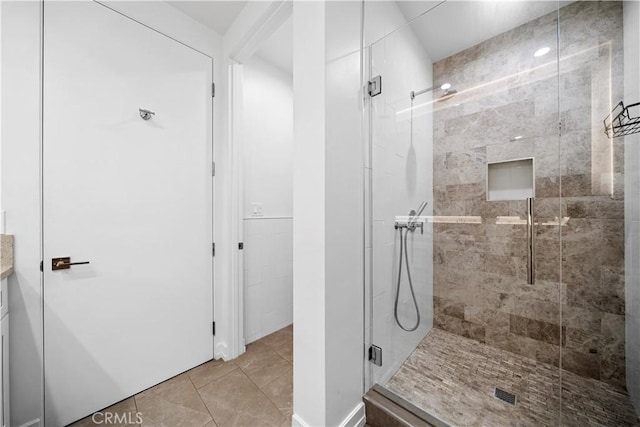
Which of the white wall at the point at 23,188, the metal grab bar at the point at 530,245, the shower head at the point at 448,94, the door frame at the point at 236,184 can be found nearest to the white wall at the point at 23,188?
the white wall at the point at 23,188

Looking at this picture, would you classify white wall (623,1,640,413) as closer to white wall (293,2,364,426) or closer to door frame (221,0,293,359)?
white wall (293,2,364,426)

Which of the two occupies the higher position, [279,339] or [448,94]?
[448,94]

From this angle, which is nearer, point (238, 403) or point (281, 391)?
point (238, 403)

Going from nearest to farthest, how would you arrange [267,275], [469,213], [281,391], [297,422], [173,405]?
[297,422]
[469,213]
[173,405]
[281,391]
[267,275]

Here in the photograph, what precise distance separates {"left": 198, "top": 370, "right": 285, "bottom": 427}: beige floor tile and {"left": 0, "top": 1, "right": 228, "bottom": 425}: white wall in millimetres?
841

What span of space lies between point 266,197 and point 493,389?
2.10m

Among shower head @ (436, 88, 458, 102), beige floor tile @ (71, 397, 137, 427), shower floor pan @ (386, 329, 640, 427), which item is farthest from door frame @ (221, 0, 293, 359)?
shower head @ (436, 88, 458, 102)

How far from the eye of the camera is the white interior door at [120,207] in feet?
4.23

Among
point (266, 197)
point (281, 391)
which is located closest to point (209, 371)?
point (281, 391)

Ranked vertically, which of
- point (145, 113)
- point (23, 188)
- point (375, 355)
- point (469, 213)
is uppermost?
point (145, 113)

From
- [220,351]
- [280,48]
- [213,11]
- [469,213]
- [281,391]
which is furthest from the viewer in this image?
[280,48]

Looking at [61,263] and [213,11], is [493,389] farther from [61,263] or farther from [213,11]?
[213,11]

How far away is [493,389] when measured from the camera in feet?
4.17

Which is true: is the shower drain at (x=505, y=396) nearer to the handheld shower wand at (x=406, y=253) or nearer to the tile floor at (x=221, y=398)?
the handheld shower wand at (x=406, y=253)
